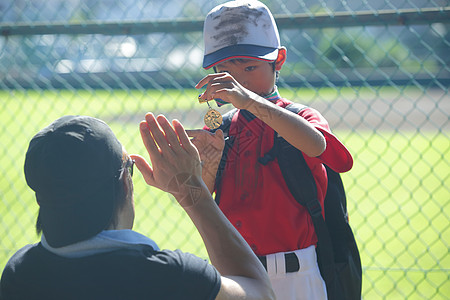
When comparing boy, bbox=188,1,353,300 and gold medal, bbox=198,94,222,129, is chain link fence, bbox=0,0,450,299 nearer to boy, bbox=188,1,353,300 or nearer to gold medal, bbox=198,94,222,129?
boy, bbox=188,1,353,300

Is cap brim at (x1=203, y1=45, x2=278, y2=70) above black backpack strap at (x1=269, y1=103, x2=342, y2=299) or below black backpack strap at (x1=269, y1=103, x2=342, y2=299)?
above

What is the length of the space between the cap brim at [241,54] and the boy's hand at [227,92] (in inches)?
8.8

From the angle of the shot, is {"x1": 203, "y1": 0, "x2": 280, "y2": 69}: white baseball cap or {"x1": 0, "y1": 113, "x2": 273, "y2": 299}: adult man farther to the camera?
{"x1": 203, "y1": 0, "x2": 280, "y2": 69}: white baseball cap

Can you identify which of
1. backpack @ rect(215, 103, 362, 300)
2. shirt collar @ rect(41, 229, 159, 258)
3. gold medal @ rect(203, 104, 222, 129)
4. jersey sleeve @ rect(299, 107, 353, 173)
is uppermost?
shirt collar @ rect(41, 229, 159, 258)

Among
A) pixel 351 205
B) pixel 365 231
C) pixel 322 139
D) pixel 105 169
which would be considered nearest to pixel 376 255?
pixel 365 231

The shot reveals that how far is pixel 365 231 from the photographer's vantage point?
5.03 m

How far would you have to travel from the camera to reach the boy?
6.01 feet

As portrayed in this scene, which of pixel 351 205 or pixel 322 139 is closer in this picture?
pixel 322 139

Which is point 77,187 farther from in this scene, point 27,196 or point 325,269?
point 27,196

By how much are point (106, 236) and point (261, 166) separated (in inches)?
29.2

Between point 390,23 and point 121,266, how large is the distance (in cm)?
189

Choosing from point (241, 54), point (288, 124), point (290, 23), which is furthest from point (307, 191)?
point (290, 23)

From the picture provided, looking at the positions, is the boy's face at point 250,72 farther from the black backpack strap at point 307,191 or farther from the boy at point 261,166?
the black backpack strap at point 307,191

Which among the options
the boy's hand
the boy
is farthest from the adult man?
the boy
